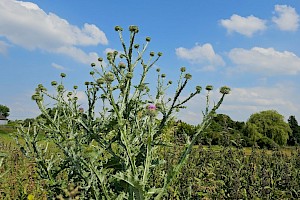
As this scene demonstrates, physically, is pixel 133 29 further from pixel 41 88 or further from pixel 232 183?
pixel 232 183

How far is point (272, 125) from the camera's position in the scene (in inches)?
2469

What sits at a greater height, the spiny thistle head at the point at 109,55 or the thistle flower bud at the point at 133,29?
Result: the thistle flower bud at the point at 133,29

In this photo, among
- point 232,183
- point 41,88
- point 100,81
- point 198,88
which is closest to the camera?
point 100,81

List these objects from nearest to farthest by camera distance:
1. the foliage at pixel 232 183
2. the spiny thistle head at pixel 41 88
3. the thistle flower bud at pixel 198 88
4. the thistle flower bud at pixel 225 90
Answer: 1. the thistle flower bud at pixel 225 90
2. the thistle flower bud at pixel 198 88
3. the spiny thistle head at pixel 41 88
4. the foliage at pixel 232 183

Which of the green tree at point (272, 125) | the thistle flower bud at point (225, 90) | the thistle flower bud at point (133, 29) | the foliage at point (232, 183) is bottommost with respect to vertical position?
the foliage at point (232, 183)

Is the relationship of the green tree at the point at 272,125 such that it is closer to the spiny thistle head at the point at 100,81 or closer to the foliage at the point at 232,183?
the foliage at the point at 232,183

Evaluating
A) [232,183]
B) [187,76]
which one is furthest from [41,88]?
[232,183]

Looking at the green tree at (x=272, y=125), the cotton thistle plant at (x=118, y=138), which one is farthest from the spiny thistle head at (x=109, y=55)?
the green tree at (x=272, y=125)

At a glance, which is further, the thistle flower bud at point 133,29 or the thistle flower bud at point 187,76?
the thistle flower bud at point 133,29

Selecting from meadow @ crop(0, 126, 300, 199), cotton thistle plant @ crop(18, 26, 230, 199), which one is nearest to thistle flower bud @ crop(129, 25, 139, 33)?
cotton thistle plant @ crop(18, 26, 230, 199)

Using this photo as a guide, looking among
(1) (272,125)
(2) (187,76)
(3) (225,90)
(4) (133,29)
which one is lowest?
(3) (225,90)

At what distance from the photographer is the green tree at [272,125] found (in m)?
59.2

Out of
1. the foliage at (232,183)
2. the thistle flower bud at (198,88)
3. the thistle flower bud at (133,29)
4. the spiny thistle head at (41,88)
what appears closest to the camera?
the thistle flower bud at (198,88)

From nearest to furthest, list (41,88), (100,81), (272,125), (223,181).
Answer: (100,81), (41,88), (223,181), (272,125)
